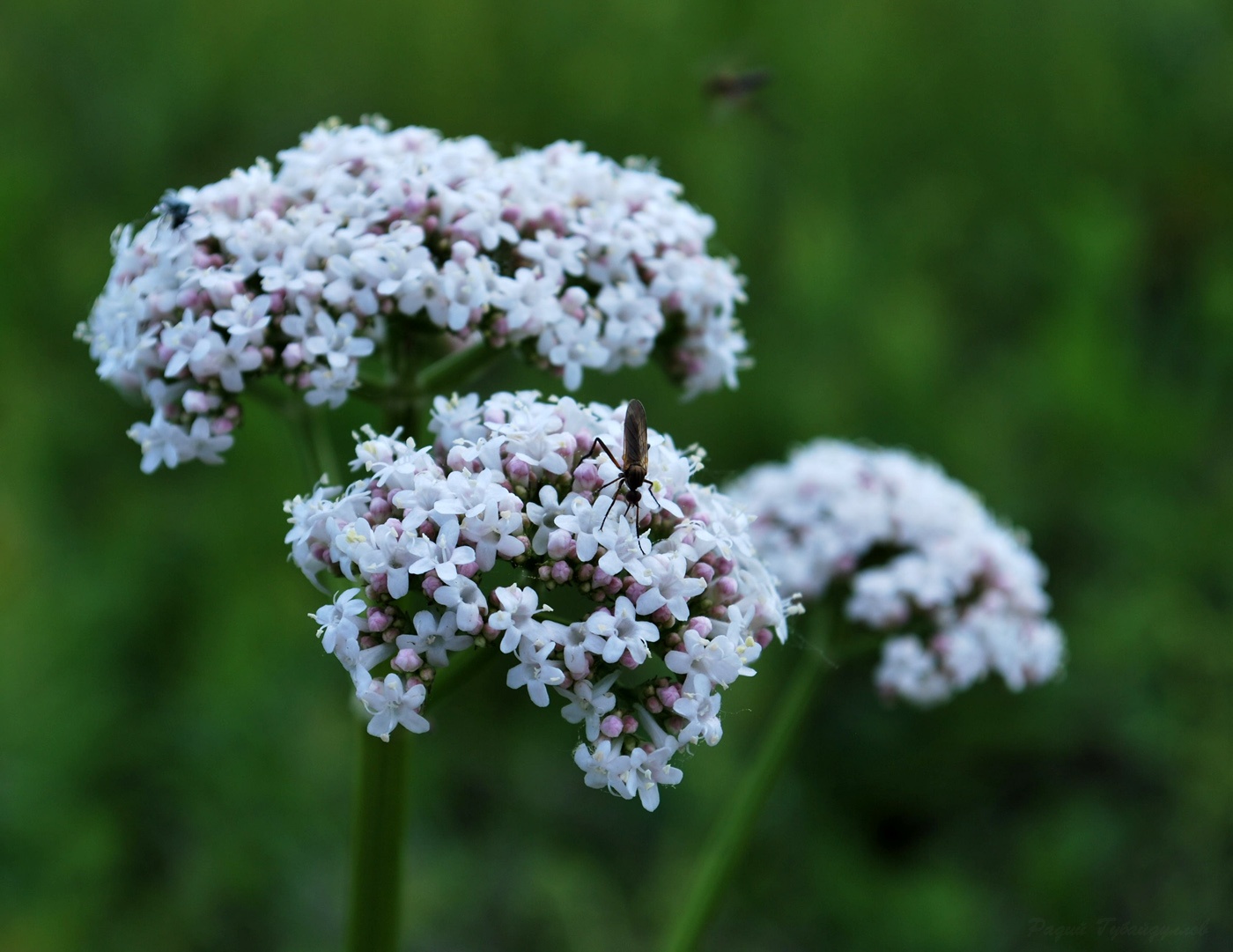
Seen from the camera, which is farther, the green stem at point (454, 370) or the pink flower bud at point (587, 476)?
the green stem at point (454, 370)

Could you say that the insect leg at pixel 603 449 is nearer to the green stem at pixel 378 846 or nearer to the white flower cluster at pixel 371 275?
the white flower cluster at pixel 371 275

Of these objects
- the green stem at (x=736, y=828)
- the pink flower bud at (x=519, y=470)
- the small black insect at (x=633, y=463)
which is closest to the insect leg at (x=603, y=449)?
the small black insect at (x=633, y=463)

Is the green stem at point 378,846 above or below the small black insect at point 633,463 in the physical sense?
below

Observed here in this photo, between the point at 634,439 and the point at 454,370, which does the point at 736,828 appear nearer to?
the point at 634,439

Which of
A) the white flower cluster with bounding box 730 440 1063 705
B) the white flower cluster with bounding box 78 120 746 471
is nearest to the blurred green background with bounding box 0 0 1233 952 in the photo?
the white flower cluster with bounding box 78 120 746 471

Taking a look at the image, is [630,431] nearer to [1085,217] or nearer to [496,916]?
[496,916]

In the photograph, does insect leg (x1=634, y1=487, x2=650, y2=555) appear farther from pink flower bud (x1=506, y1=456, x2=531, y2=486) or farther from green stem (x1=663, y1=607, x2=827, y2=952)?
green stem (x1=663, y1=607, x2=827, y2=952)

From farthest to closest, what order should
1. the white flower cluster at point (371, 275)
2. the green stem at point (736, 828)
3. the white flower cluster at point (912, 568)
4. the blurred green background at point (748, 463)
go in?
the blurred green background at point (748, 463), the white flower cluster at point (912, 568), the green stem at point (736, 828), the white flower cluster at point (371, 275)
